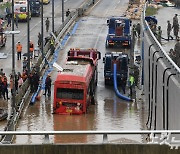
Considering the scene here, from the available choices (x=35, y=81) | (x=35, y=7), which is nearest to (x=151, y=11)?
(x=35, y=7)

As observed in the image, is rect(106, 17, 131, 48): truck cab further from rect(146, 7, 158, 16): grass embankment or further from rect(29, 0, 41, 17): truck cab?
rect(146, 7, 158, 16): grass embankment

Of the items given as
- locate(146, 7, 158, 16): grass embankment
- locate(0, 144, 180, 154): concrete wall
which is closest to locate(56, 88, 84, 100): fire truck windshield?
locate(0, 144, 180, 154): concrete wall

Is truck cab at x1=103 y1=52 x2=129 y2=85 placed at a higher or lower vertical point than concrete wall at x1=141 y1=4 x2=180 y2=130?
lower

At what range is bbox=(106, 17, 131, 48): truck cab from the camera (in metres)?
49.8

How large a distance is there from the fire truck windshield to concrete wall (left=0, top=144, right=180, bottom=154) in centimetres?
1859

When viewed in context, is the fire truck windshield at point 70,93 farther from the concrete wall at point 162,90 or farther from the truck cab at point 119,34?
the truck cab at point 119,34

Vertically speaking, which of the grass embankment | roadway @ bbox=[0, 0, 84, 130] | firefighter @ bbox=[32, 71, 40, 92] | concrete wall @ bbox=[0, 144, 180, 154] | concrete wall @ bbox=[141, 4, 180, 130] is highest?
concrete wall @ bbox=[0, 144, 180, 154]

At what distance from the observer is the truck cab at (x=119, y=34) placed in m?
49.8

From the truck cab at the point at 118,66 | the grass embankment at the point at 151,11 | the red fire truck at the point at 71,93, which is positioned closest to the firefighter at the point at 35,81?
the red fire truck at the point at 71,93

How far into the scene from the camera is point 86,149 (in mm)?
10617

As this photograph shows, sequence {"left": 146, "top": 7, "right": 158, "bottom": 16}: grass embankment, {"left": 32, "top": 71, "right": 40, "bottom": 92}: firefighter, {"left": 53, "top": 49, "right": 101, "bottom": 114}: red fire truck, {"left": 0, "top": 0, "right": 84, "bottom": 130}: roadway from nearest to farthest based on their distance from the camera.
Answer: {"left": 53, "top": 49, "right": 101, "bottom": 114}: red fire truck, {"left": 32, "top": 71, "right": 40, "bottom": 92}: firefighter, {"left": 0, "top": 0, "right": 84, "bottom": 130}: roadway, {"left": 146, "top": 7, "right": 158, "bottom": 16}: grass embankment

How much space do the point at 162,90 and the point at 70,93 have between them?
711 centimetres

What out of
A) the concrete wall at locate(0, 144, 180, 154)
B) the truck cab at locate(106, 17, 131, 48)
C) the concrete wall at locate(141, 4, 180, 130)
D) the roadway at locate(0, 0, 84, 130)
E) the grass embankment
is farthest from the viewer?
the grass embankment

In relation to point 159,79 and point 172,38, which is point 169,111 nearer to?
point 159,79
